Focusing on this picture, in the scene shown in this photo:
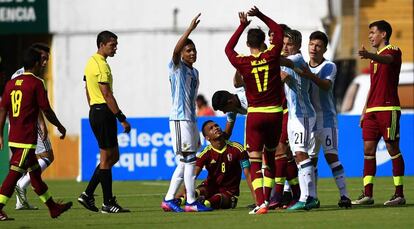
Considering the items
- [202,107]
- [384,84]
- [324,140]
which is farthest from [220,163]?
[202,107]

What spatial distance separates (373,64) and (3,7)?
703 inches

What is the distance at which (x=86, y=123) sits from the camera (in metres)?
25.3

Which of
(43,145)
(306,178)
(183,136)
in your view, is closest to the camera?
(306,178)

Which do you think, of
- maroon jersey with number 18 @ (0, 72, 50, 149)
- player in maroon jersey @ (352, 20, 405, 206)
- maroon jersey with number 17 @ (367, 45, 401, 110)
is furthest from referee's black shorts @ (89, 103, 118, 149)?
maroon jersey with number 17 @ (367, 45, 401, 110)

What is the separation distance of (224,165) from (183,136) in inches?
45.5

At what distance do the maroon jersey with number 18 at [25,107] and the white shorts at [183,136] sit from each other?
1898 millimetres

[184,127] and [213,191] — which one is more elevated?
[184,127]

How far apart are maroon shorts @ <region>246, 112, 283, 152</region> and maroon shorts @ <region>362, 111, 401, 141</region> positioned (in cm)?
193

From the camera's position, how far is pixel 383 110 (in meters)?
16.5

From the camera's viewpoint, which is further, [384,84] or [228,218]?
[384,84]

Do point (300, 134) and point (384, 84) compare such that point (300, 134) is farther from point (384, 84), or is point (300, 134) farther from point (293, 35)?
point (384, 84)

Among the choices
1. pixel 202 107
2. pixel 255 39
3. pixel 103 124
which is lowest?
pixel 202 107

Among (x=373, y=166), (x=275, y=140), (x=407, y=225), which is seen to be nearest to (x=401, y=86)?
(x=373, y=166)

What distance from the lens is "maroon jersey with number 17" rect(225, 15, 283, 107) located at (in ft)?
48.9
